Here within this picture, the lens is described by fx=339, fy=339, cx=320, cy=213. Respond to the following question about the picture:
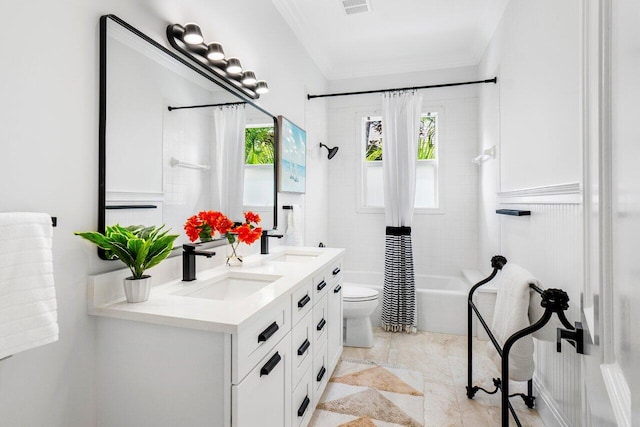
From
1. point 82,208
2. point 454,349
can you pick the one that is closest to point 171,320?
point 82,208

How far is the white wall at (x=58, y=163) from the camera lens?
0.91 meters

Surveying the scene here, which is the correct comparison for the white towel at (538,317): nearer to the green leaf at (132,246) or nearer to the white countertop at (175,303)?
the white countertop at (175,303)

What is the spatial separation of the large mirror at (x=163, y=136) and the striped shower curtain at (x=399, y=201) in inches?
63.2

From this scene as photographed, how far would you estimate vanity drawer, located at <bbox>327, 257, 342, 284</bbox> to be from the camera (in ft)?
7.01

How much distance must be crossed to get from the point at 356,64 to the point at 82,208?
352cm

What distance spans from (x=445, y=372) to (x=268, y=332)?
1.76 m

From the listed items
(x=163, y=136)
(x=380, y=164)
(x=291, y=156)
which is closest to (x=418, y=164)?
(x=380, y=164)

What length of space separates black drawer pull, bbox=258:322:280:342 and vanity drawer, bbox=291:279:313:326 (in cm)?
19

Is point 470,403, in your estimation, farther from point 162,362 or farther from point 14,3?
point 14,3

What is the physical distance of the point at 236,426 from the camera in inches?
39.4

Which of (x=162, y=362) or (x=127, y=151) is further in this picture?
(x=127, y=151)

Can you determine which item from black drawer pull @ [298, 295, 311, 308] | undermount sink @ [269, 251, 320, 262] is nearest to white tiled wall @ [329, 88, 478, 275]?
undermount sink @ [269, 251, 320, 262]

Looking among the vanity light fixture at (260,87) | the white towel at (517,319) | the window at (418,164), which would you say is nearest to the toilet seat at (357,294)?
the white towel at (517,319)

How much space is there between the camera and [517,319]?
5.03ft
